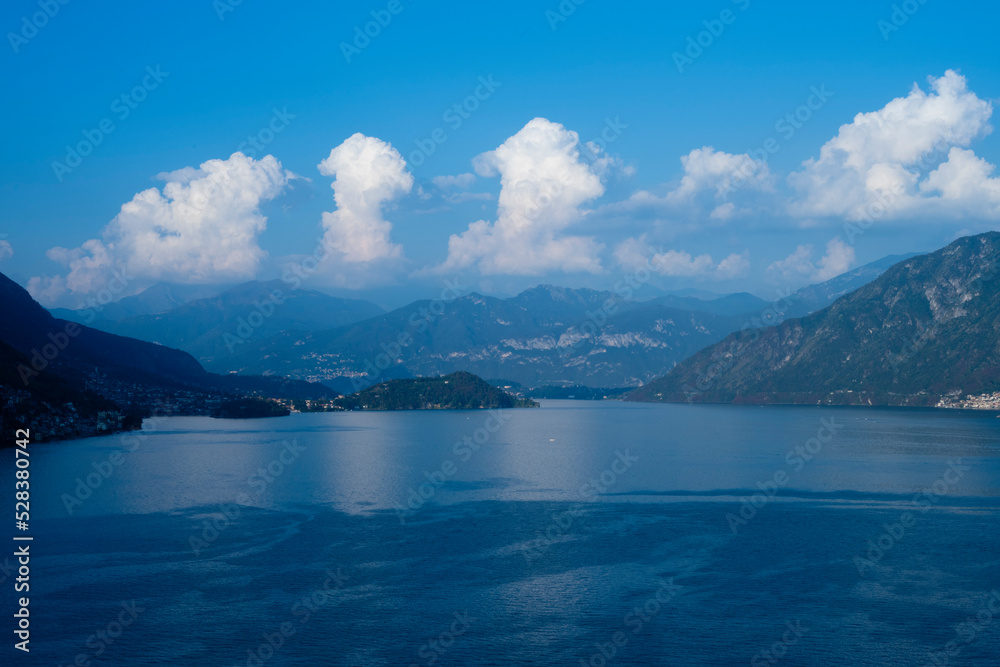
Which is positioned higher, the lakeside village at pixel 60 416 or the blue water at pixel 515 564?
the lakeside village at pixel 60 416

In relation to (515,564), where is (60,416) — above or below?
above

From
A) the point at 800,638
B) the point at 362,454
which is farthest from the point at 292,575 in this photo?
the point at 362,454

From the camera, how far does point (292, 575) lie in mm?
52156

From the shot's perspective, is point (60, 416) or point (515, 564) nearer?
point (515, 564)

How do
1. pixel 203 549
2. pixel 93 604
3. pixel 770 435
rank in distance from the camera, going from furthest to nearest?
pixel 770 435
pixel 203 549
pixel 93 604

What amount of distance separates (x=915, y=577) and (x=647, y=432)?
135085 millimetres

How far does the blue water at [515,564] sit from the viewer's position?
1574 inches

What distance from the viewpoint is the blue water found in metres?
40.0

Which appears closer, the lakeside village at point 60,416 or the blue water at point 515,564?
the blue water at point 515,564

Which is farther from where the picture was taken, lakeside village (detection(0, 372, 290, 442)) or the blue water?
lakeside village (detection(0, 372, 290, 442))

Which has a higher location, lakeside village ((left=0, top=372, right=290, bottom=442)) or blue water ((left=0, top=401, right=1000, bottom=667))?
lakeside village ((left=0, top=372, right=290, bottom=442))

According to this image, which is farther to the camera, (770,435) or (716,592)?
(770,435)

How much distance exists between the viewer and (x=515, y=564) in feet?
180

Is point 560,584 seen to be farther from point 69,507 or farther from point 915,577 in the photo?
point 69,507
